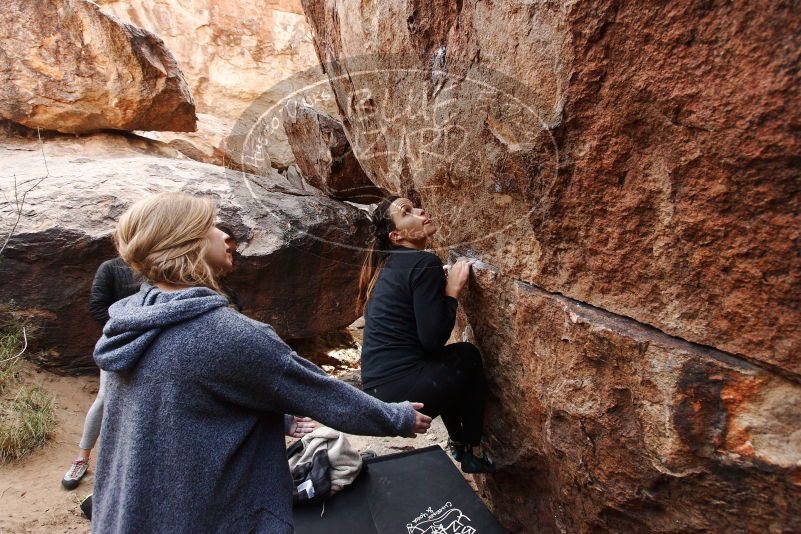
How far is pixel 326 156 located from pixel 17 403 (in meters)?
2.94

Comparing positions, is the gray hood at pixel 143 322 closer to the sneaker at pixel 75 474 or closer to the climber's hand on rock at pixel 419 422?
the climber's hand on rock at pixel 419 422

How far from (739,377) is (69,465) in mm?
3643

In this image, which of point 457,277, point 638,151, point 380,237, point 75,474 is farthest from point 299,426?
point 75,474

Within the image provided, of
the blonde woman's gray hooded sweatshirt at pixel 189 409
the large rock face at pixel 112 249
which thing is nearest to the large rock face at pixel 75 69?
the large rock face at pixel 112 249

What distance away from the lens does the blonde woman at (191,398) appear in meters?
1.06

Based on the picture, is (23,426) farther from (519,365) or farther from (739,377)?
(739,377)

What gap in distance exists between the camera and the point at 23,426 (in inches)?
119

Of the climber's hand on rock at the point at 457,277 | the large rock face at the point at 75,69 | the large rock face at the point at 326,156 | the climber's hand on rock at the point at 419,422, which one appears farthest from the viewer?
the large rock face at the point at 75,69

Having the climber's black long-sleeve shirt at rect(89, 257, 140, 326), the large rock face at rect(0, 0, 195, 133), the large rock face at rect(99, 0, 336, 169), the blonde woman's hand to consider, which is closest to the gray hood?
the blonde woman's hand

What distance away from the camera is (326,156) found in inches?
171

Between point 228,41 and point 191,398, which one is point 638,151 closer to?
point 191,398

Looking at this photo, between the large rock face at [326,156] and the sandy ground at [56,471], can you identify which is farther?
the large rock face at [326,156]

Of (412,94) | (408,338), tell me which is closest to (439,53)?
(412,94)

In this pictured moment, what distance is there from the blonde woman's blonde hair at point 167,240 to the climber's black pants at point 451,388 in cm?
99
